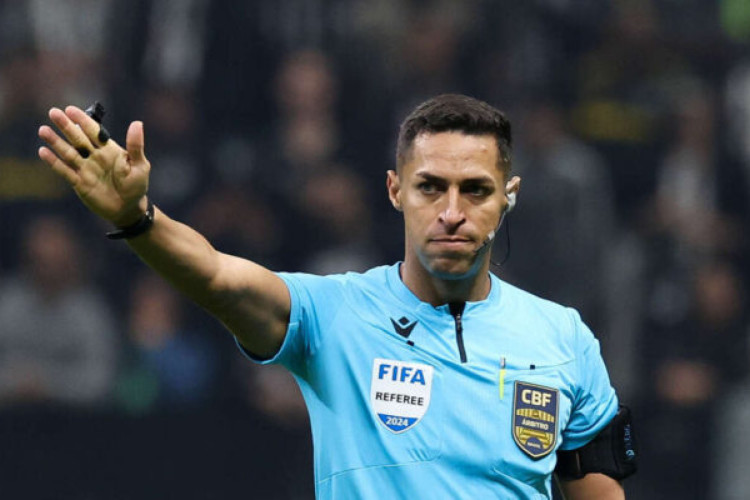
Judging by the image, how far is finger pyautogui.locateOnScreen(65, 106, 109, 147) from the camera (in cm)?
312

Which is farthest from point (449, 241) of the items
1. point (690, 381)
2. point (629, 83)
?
point (629, 83)

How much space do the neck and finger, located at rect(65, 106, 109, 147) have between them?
1018mm

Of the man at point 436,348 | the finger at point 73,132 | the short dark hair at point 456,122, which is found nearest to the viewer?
the finger at point 73,132

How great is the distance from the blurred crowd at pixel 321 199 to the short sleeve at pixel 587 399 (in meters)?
3.76

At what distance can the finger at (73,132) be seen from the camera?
10.1 feet

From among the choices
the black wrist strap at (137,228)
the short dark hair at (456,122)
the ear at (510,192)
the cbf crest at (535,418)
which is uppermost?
the short dark hair at (456,122)

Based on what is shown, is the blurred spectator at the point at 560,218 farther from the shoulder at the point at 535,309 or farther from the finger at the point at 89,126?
the finger at the point at 89,126

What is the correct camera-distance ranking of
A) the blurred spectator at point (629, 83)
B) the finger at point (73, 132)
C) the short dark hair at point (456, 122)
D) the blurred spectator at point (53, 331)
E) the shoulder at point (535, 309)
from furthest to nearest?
the blurred spectator at point (629, 83)
the blurred spectator at point (53, 331)
the shoulder at point (535, 309)
the short dark hair at point (456, 122)
the finger at point (73, 132)

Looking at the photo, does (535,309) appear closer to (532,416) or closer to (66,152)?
(532,416)

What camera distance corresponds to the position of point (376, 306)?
3764mm

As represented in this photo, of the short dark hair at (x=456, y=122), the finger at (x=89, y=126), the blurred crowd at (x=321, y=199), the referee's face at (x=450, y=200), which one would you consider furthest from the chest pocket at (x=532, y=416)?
the blurred crowd at (x=321, y=199)

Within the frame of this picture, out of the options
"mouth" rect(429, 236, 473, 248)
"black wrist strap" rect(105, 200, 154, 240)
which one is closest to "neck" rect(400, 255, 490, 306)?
"mouth" rect(429, 236, 473, 248)

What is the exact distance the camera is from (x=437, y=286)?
379 centimetres

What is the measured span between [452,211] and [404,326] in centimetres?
35
